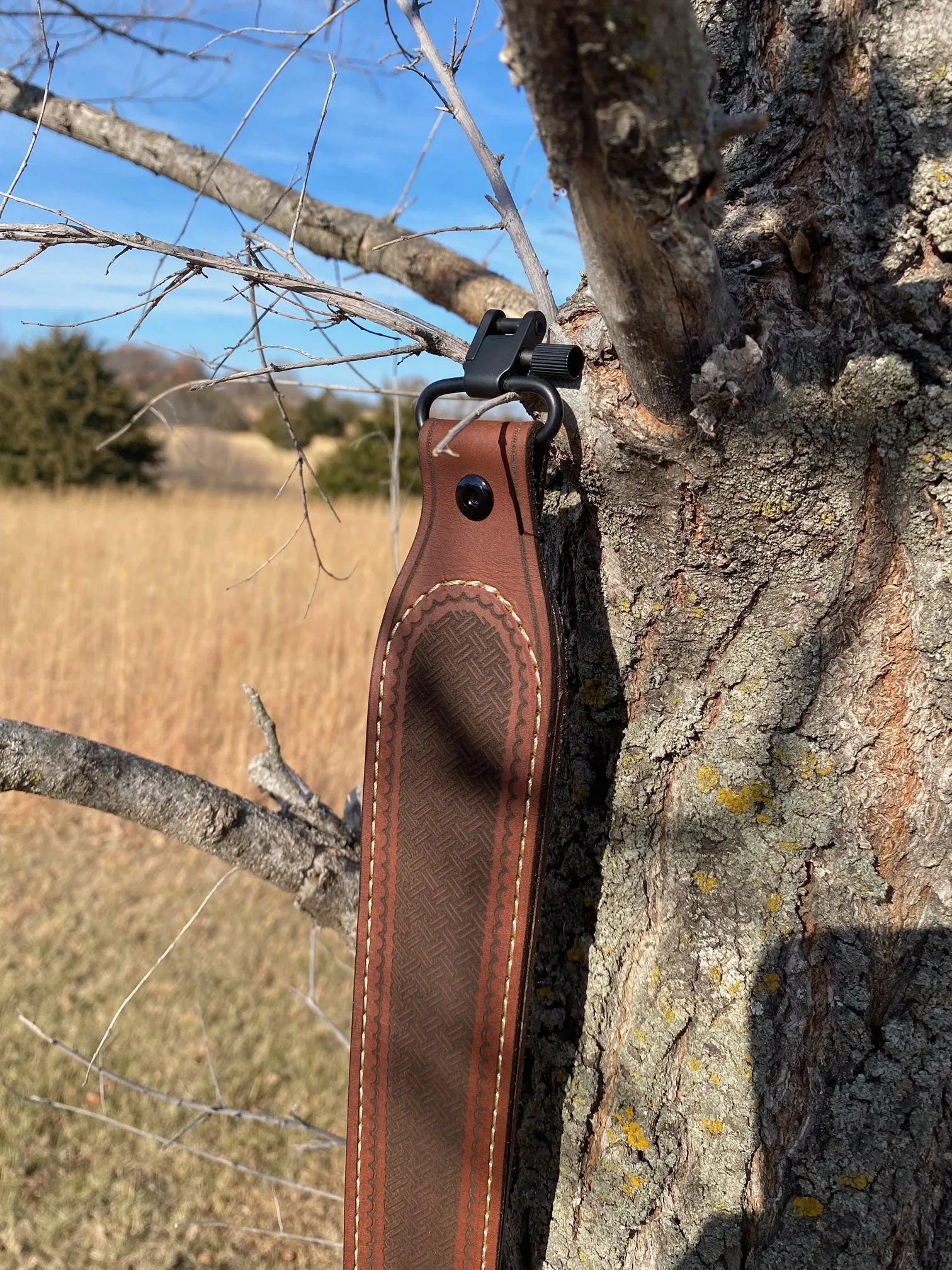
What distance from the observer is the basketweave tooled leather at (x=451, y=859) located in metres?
0.91

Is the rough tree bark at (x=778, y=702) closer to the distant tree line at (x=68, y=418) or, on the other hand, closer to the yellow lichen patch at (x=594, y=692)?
the yellow lichen patch at (x=594, y=692)

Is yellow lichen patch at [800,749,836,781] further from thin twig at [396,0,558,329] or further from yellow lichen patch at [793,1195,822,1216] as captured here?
thin twig at [396,0,558,329]

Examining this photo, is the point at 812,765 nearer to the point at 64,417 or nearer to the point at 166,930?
the point at 166,930

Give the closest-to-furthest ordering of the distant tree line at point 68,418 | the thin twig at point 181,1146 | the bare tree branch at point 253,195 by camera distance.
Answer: the thin twig at point 181,1146 < the bare tree branch at point 253,195 < the distant tree line at point 68,418

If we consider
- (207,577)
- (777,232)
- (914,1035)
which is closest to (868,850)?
(914,1035)

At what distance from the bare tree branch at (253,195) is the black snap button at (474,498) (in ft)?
2.68

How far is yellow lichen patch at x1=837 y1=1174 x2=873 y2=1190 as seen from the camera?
0.91m

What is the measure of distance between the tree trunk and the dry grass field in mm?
957

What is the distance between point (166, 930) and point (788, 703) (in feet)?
10.9

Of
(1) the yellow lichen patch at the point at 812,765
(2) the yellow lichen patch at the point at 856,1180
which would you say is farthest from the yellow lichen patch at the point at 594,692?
(2) the yellow lichen patch at the point at 856,1180

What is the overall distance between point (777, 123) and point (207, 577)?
6.13 metres

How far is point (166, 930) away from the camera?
363 centimetres

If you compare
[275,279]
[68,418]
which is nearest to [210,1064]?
A: [275,279]

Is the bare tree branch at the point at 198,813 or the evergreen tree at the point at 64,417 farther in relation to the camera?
the evergreen tree at the point at 64,417
